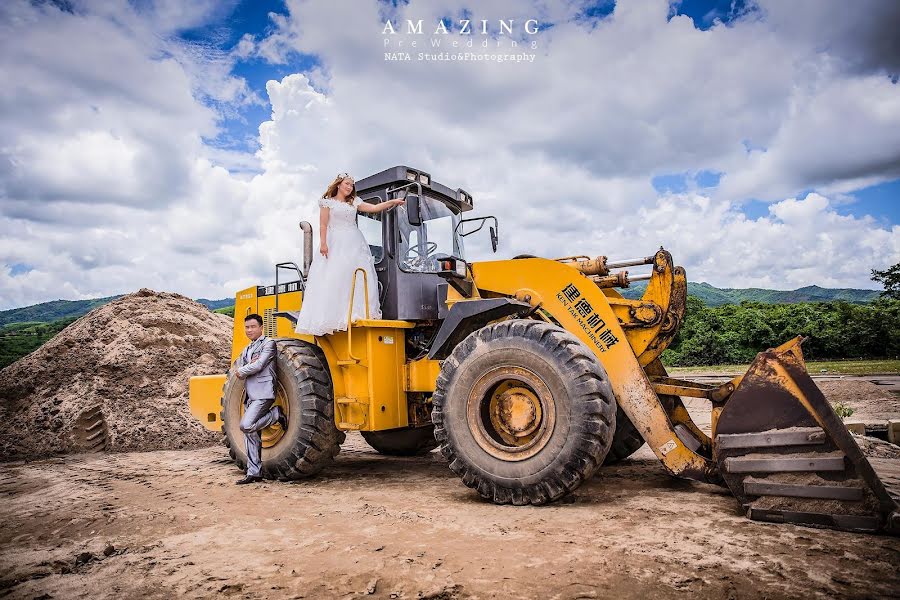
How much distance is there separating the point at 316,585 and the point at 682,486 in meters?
3.31

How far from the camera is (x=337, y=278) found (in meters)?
5.87

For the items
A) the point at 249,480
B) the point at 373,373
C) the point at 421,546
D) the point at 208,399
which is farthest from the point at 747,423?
the point at 208,399

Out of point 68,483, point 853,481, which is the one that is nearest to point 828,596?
point 853,481

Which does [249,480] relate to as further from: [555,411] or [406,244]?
[555,411]

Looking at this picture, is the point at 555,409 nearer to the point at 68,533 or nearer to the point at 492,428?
the point at 492,428

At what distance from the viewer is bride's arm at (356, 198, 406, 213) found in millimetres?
5863

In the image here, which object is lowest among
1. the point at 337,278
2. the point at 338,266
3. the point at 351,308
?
the point at 351,308

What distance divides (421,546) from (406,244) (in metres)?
3.42

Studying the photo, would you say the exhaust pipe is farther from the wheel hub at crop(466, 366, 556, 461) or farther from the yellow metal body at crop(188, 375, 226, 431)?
the wheel hub at crop(466, 366, 556, 461)

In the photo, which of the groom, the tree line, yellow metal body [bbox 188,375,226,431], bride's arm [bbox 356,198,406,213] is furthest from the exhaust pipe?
the tree line

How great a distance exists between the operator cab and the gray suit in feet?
4.27

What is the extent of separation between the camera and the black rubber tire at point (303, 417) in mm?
5723

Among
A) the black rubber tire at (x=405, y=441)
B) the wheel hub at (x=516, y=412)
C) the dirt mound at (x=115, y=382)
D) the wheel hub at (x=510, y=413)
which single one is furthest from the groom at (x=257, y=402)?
the dirt mound at (x=115, y=382)

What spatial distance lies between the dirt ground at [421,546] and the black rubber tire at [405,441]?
1.72 meters
